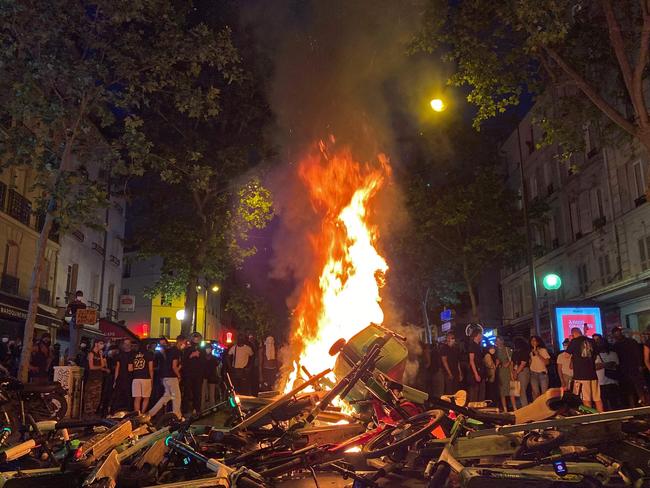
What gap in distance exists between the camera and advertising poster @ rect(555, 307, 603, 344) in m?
18.6

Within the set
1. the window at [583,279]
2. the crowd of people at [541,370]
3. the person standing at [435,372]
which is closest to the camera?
the crowd of people at [541,370]

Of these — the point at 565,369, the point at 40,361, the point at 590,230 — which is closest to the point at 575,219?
the point at 590,230

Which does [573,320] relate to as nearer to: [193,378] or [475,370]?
[475,370]

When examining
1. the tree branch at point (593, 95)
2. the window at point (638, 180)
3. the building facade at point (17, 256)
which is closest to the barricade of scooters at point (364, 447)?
the tree branch at point (593, 95)

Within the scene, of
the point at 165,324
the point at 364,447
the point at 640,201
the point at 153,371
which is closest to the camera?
the point at 364,447

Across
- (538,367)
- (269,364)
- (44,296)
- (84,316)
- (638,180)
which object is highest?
(638,180)

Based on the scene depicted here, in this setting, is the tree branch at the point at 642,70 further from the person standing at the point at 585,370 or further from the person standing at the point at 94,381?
the person standing at the point at 94,381

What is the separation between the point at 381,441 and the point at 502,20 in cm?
1131

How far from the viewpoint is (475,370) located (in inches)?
509

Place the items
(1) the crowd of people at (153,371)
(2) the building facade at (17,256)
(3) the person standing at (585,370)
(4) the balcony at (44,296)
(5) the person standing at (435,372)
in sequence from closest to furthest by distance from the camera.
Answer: (3) the person standing at (585,370) → (1) the crowd of people at (153,371) → (5) the person standing at (435,372) → (2) the building facade at (17,256) → (4) the balcony at (44,296)

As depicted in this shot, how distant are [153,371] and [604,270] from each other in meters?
22.6

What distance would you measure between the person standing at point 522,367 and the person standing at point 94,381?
→ 33.0 ft

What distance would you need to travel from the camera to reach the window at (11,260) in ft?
76.0

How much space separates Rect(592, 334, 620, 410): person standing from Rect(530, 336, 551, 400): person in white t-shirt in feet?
3.64
